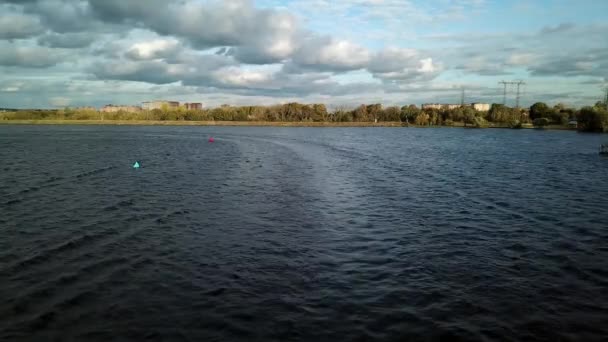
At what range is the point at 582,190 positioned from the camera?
35.3 metres

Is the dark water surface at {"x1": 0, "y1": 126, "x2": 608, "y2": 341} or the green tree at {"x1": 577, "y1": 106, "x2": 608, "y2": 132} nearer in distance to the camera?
the dark water surface at {"x1": 0, "y1": 126, "x2": 608, "y2": 341}

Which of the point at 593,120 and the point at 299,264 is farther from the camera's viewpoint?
the point at 593,120

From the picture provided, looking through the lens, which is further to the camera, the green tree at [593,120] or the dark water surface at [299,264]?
the green tree at [593,120]

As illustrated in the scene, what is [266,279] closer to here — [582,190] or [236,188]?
[236,188]

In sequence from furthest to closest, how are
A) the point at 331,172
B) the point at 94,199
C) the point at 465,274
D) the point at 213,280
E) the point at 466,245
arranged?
the point at 331,172, the point at 94,199, the point at 466,245, the point at 465,274, the point at 213,280

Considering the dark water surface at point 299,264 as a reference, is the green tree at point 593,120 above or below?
above

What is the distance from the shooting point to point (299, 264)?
15984mm

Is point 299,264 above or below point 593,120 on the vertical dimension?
below

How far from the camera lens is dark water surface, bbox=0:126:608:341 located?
37.8 feet

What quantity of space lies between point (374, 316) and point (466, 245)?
882cm

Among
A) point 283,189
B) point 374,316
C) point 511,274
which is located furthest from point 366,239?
point 283,189

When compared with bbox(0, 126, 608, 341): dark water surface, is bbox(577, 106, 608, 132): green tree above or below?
above

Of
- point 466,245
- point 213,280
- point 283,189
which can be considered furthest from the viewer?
point 283,189

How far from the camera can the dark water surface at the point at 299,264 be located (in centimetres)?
1153
